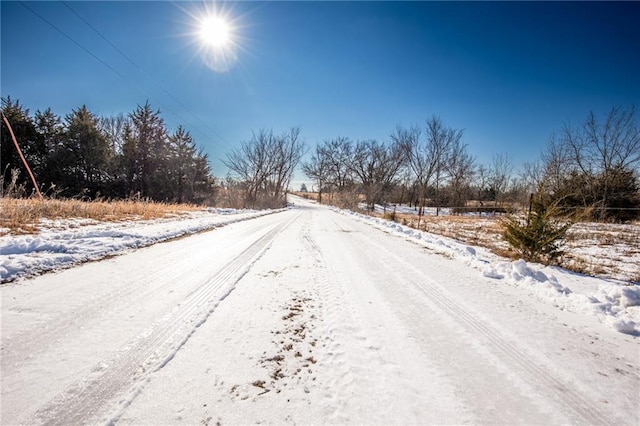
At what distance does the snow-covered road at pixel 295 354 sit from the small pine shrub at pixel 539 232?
10.1 ft

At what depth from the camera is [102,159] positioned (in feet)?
74.5

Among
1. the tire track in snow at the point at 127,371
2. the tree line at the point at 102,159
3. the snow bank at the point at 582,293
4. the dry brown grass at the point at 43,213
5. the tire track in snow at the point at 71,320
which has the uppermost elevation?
the tree line at the point at 102,159

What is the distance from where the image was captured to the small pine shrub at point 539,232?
564cm

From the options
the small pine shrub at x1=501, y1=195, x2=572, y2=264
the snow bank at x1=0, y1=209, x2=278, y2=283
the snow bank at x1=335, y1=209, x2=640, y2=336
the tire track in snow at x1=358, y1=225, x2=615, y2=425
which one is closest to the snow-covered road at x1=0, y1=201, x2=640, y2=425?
the tire track in snow at x1=358, y1=225, x2=615, y2=425

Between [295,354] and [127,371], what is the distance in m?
1.06

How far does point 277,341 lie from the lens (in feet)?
6.87

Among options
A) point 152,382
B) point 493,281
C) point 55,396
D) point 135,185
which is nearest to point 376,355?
point 152,382

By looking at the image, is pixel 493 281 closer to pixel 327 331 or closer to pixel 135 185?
pixel 327 331

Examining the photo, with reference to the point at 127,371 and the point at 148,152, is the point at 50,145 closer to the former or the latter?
the point at 148,152

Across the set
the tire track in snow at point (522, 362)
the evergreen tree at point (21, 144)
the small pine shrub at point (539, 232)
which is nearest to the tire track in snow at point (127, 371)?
the tire track in snow at point (522, 362)

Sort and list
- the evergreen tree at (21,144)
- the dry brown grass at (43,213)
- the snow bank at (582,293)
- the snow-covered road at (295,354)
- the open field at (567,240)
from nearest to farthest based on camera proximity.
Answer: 1. the snow-covered road at (295,354)
2. the snow bank at (582,293)
3. the open field at (567,240)
4. the dry brown grass at (43,213)
5. the evergreen tree at (21,144)

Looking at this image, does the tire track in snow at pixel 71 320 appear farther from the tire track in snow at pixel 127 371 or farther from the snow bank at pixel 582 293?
the snow bank at pixel 582 293

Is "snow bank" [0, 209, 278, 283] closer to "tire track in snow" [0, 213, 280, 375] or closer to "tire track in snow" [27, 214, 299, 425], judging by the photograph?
"tire track in snow" [0, 213, 280, 375]

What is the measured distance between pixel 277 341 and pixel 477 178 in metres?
50.9
